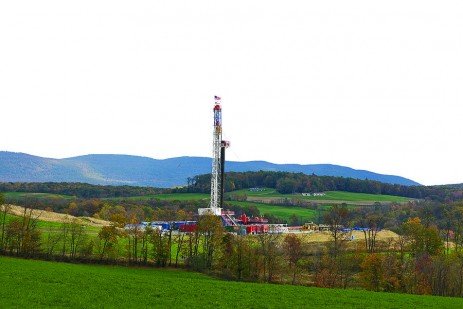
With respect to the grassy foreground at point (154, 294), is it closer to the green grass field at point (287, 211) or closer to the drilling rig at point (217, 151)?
the drilling rig at point (217, 151)

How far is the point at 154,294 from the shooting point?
44219mm

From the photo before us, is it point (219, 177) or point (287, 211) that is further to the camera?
point (287, 211)

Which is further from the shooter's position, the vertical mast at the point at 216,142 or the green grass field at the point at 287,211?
the green grass field at the point at 287,211

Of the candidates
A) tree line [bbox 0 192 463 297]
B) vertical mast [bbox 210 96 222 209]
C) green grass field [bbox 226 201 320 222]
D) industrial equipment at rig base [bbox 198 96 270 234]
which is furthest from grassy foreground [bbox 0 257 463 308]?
green grass field [bbox 226 201 320 222]

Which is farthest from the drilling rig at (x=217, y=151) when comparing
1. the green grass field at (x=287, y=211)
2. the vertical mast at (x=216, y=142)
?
the green grass field at (x=287, y=211)

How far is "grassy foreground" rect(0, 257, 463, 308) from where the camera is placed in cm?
3941

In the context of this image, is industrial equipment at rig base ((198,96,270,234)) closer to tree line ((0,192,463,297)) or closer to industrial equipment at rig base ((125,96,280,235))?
industrial equipment at rig base ((125,96,280,235))

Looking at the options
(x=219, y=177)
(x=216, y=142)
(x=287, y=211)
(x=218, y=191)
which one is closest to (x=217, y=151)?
(x=216, y=142)

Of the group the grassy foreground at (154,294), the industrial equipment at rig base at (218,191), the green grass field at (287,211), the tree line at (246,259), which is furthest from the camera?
the green grass field at (287,211)

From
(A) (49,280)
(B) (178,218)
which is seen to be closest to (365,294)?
(A) (49,280)

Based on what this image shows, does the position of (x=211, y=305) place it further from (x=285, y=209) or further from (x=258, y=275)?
(x=285, y=209)

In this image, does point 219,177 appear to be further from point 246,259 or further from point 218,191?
point 246,259

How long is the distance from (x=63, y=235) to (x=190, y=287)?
35565mm

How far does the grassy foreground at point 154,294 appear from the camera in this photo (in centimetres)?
3941
